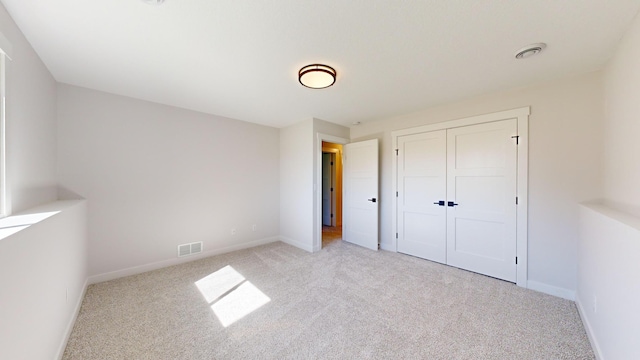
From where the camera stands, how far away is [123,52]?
77.6 inches

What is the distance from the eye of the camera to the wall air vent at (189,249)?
3414 mm

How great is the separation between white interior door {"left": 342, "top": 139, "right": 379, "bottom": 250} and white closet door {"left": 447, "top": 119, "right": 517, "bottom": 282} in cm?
120

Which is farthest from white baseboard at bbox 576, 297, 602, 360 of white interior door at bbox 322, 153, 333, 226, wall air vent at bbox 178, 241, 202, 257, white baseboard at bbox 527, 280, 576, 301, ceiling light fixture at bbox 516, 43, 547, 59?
white interior door at bbox 322, 153, 333, 226

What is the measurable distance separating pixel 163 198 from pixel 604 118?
5274mm

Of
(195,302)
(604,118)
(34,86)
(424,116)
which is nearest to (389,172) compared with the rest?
(424,116)

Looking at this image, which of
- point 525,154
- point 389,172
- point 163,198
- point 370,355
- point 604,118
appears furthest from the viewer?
point 389,172

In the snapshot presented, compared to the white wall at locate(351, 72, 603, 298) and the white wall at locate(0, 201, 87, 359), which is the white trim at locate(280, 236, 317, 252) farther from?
the white wall at locate(351, 72, 603, 298)

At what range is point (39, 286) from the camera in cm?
133

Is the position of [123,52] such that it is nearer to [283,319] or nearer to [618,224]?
[283,319]

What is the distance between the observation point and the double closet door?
280cm

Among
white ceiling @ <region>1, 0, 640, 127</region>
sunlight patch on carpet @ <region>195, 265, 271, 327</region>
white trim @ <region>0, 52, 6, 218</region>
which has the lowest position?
sunlight patch on carpet @ <region>195, 265, 271, 327</region>

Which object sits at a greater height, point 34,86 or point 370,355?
point 34,86

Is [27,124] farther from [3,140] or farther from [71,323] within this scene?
[71,323]

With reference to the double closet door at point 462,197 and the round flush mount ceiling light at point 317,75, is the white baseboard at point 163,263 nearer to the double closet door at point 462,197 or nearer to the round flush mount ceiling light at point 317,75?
the double closet door at point 462,197
